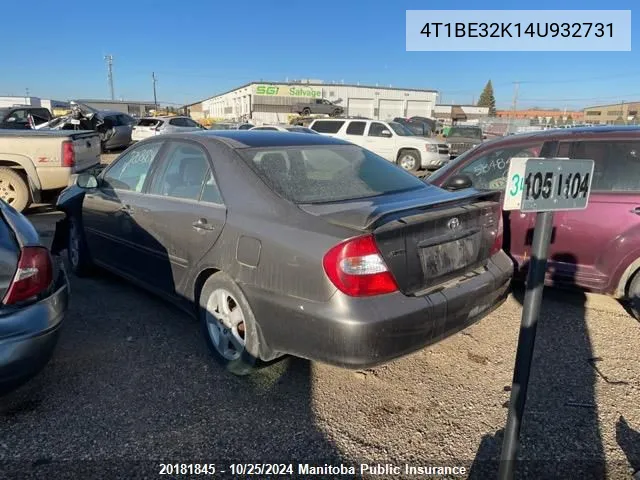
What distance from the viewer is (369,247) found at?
7.52 ft

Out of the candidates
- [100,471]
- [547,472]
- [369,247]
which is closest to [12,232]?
[100,471]

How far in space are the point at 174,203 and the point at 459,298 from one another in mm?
2103

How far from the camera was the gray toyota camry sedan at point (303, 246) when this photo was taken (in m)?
2.32

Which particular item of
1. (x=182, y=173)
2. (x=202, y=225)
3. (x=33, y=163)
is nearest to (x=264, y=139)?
(x=182, y=173)

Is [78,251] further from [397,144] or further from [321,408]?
[397,144]

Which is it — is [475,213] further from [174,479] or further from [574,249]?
[174,479]

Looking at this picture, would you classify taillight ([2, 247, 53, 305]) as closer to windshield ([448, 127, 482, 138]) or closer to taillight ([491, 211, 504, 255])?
taillight ([491, 211, 504, 255])

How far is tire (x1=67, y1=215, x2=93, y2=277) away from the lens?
4.60m

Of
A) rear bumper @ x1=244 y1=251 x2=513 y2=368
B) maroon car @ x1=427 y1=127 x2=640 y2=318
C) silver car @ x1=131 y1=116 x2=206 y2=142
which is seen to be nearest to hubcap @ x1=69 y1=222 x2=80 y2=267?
rear bumper @ x1=244 y1=251 x2=513 y2=368

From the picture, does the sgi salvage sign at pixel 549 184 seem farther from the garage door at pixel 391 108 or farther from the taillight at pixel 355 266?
the garage door at pixel 391 108

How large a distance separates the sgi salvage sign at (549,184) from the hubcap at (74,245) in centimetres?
446

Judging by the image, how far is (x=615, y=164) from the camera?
3.73 metres

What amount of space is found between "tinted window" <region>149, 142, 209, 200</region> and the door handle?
22 cm

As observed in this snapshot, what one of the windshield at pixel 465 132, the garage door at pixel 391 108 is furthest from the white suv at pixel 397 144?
the garage door at pixel 391 108
